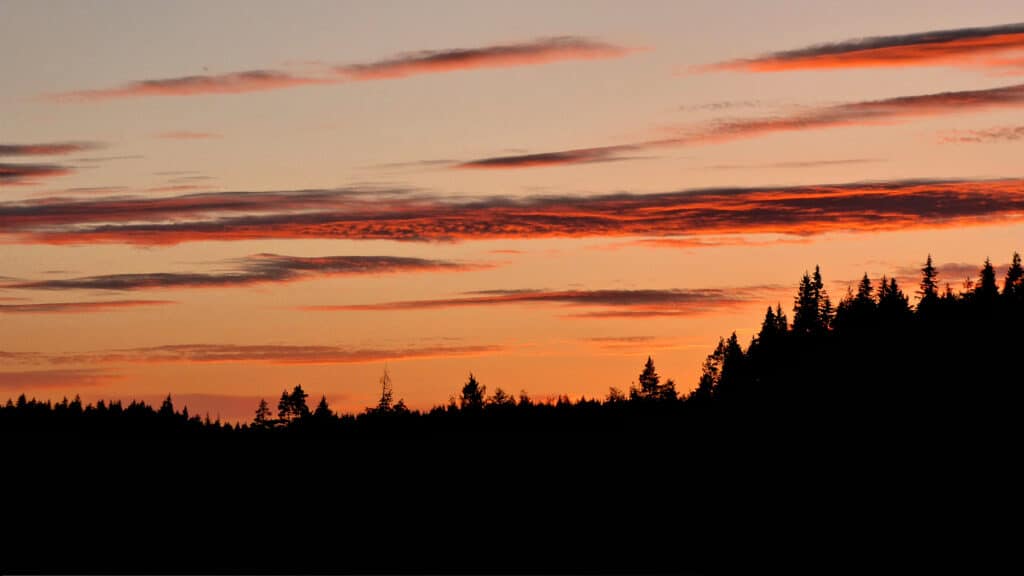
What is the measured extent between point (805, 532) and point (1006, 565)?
32.9m

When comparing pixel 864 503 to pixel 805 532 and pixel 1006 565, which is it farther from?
pixel 1006 565

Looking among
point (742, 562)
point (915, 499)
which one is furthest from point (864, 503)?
point (742, 562)

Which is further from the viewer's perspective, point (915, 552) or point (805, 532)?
point (805, 532)

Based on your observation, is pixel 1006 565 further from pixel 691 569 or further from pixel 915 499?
pixel 691 569

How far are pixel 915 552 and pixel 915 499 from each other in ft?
Answer: 39.9

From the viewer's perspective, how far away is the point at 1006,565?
559 ft

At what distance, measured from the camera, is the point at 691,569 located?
636 feet

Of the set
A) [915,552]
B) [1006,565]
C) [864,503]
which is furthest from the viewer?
[864,503]

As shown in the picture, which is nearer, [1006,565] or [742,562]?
[1006,565]

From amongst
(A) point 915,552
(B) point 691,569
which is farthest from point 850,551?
(B) point 691,569

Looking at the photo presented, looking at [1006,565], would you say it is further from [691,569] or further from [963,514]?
[691,569]

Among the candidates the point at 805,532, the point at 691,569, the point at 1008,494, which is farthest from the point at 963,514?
the point at 691,569

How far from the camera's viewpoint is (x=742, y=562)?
19150cm

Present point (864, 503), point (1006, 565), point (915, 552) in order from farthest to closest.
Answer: point (864, 503) < point (915, 552) < point (1006, 565)
